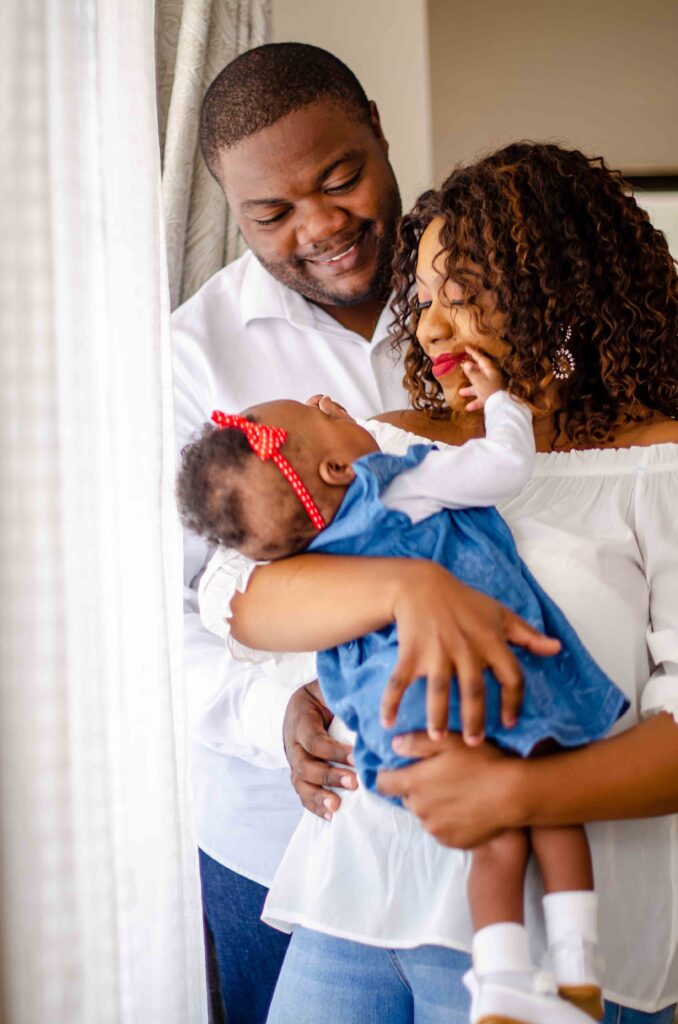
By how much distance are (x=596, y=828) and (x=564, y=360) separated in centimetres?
64

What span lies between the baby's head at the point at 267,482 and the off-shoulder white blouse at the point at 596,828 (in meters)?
0.09

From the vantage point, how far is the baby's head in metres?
1.15

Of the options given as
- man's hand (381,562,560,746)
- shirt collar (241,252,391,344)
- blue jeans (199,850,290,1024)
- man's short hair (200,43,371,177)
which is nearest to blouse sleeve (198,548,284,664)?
man's hand (381,562,560,746)

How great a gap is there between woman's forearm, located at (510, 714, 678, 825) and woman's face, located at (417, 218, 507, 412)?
1.72 ft

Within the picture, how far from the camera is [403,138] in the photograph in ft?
8.08

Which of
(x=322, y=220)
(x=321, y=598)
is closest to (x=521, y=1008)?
(x=321, y=598)

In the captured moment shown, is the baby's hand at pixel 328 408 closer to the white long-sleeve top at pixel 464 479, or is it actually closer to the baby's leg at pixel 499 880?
the white long-sleeve top at pixel 464 479

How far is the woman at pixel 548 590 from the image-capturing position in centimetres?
110

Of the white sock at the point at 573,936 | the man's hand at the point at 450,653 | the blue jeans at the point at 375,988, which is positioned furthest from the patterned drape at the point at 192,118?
the white sock at the point at 573,936

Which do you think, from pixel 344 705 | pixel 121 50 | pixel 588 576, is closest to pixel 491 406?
pixel 588 576

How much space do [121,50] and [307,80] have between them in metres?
0.83

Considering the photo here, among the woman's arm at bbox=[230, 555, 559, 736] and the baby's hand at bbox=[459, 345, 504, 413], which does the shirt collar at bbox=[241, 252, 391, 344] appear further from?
the woman's arm at bbox=[230, 555, 559, 736]

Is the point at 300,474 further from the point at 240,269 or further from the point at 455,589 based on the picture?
the point at 240,269

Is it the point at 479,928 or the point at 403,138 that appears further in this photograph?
the point at 403,138
